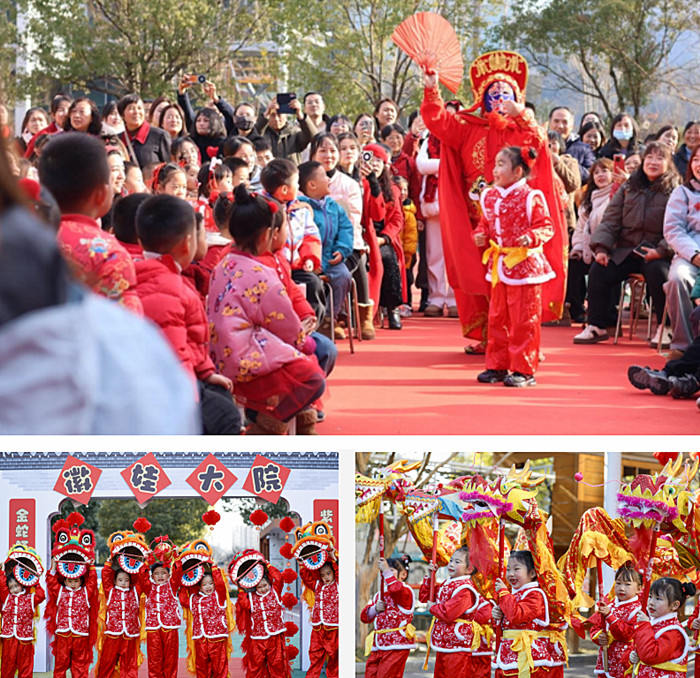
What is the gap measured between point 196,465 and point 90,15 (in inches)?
459

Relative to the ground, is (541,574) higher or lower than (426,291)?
lower

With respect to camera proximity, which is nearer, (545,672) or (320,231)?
(545,672)

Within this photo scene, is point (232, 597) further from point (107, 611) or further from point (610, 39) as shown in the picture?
point (610, 39)

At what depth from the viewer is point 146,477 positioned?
3.31m

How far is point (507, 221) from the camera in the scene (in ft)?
14.6

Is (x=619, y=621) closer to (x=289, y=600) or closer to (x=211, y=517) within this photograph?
(x=289, y=600)

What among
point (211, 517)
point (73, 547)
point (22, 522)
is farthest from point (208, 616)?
point (22, 522)

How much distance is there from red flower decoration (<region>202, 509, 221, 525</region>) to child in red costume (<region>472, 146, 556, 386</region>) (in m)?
1.50

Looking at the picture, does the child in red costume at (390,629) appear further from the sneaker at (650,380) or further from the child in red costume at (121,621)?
the sneaker at (650,380)

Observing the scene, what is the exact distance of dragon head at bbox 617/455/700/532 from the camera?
3408 mm

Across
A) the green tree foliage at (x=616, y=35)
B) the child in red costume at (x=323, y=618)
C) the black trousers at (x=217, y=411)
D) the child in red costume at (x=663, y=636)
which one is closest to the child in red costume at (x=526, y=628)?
the child in red costume at (x=663, y=636)

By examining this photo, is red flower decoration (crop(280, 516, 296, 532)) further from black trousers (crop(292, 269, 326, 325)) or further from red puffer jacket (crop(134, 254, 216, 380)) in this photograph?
black trousers (crop(292, 269, 326, 325))

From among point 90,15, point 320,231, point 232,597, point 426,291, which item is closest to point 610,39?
point 90,15

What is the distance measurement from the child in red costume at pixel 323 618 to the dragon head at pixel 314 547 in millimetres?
23
